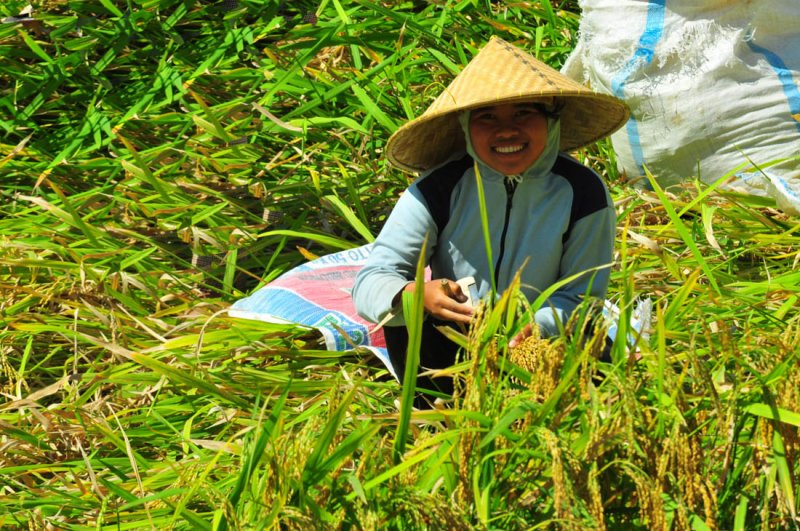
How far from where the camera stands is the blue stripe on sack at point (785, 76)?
2.86 meters

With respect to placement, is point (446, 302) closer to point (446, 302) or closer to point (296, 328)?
point (446, 302)

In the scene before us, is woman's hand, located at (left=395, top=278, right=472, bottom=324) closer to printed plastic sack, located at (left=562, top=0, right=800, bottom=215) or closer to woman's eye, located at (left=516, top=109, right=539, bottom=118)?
woman's eye, located at (left=516, top=109, right=539, bottom=118)

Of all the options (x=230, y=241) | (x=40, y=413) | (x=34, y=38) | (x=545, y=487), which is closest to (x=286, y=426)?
(x=40, y=413)

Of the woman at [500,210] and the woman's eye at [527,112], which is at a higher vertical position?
the woman's eye at [527,112]

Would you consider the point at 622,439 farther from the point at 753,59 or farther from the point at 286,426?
the point at 753,59

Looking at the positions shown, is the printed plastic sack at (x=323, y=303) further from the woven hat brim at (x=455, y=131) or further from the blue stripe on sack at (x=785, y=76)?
the blue stripe on sack at (x=785, y=76)

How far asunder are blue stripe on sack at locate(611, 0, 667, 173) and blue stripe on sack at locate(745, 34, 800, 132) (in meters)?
0.23

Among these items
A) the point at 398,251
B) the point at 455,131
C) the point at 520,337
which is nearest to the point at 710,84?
the point at 455,131

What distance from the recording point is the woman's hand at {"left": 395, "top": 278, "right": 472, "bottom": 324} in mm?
1893

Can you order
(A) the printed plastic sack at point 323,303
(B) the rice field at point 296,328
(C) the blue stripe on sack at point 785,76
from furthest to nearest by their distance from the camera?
(C) the blue stripe on sack at point 785,76 → (A) the printed plastic sack at point 323,303 → (B) the rice field at point 296,328

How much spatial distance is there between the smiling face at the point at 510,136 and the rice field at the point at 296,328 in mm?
248

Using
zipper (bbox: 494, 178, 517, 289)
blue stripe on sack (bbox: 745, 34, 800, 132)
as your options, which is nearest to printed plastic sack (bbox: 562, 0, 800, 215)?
blue stripe on sack (bbox: 745, 34, 800, 132)

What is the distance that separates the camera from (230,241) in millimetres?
2719

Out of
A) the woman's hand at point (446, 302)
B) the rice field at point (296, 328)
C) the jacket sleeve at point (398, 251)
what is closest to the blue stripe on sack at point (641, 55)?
the rice field at point (296, 328)
